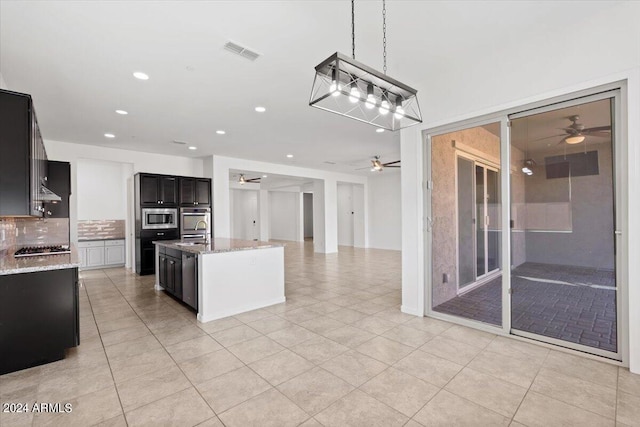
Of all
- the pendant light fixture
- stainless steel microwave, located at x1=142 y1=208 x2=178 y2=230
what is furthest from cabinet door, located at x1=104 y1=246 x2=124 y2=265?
the pendant light fixture

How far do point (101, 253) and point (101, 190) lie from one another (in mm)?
1639

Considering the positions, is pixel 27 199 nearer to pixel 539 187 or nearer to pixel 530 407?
pixel 530 407

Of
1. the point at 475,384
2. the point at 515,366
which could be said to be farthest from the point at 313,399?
the point at 515,366

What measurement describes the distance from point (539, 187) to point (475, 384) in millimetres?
1992

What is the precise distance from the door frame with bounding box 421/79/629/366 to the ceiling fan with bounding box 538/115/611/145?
90 mm

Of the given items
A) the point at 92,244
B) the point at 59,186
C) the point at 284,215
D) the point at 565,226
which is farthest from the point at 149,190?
the point at 284,215

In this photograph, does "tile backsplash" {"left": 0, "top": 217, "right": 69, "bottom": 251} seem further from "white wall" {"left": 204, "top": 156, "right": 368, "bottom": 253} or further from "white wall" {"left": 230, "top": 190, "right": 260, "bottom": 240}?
"white wall" {"left": 230, "top": 190, "right": 260, "bottom": 240}

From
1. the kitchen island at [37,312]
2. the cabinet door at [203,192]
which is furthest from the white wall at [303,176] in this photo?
the kitchen island at [37,312]

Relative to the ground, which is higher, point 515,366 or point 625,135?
point 625,135

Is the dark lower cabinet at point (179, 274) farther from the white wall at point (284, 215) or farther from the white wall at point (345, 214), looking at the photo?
the white wall at point (284, 215)

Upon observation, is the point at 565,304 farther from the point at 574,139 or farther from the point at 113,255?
the point at 113,255

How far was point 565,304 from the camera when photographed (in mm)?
3102

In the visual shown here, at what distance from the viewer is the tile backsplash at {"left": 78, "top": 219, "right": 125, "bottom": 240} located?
286 inches

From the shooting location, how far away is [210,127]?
17.3ft
